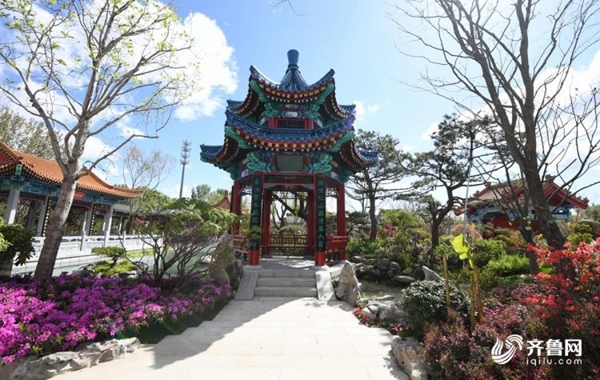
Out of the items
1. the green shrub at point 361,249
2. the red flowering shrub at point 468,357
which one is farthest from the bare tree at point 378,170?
the red flowering shrub at point 468,357

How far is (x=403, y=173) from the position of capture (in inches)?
722

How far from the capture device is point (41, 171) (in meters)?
13.7

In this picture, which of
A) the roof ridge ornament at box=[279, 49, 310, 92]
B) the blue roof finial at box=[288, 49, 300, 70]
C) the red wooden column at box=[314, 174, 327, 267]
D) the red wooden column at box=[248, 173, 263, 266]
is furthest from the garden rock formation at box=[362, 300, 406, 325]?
the blue roof finial at box=[288, 49, 300, 70]

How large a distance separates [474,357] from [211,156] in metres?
9.68

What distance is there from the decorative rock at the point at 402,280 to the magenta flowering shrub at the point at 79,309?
5.88 metres

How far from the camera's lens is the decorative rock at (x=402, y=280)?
9105mm

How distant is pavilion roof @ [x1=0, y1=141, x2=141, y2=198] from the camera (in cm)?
1194

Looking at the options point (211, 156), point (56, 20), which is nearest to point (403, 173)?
point (211, 156)

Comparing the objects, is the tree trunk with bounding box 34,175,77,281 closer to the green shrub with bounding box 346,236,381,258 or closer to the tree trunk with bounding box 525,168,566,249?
the tree trunk with bounding box 525,168,566,249

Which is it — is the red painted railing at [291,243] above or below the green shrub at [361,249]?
above

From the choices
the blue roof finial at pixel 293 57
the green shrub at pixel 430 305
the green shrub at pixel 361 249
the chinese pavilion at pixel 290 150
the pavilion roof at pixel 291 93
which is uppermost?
the blue roof finial at pixel 293 57

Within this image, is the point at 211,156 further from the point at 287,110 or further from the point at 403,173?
the point at 403,173

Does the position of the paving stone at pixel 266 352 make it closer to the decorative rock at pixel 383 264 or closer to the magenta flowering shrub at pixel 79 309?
the magenta flowering shrub at pixel 79 309

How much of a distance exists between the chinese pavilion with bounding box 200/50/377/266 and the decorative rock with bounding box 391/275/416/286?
1.98m
